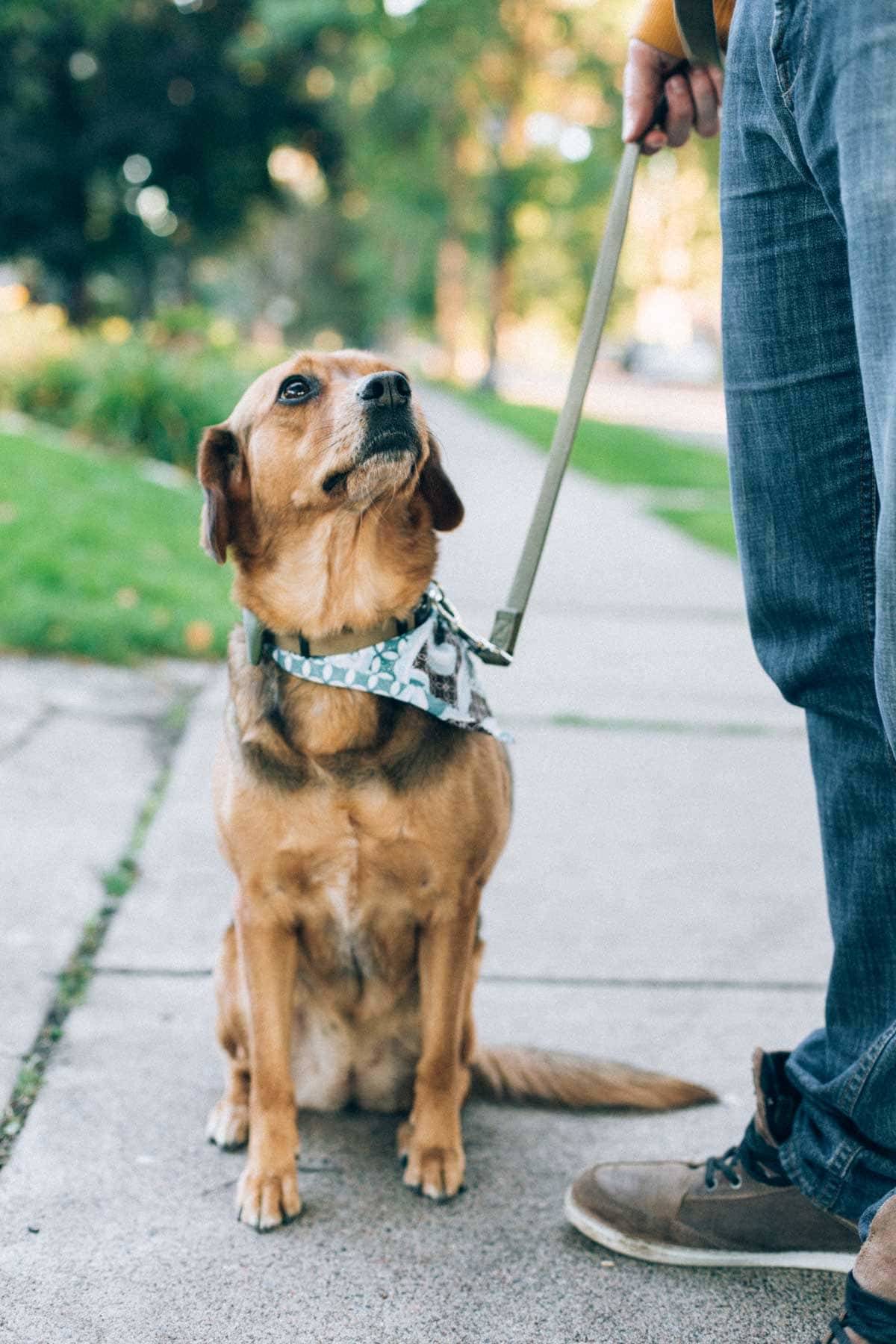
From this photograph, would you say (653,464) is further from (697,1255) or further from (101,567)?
(697,1255)

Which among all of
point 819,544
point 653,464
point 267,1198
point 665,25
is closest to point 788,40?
point 819,544

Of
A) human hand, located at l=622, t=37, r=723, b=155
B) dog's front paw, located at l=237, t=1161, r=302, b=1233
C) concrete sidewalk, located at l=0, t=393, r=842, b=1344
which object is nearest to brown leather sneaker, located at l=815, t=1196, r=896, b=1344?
concrete sidewalk, located at l=0, t=393, r=842, b=1344

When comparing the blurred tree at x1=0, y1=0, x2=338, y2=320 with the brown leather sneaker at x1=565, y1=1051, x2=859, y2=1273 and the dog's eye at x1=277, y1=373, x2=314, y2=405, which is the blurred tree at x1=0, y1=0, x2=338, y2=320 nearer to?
the dog's eye at x1=277, y1=373, x2=314, y2=405

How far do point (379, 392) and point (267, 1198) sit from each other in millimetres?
1458

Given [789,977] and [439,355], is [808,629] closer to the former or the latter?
[789,977]

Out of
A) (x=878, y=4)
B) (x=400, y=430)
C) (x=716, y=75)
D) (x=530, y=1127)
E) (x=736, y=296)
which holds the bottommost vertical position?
(x=530, y=1127)

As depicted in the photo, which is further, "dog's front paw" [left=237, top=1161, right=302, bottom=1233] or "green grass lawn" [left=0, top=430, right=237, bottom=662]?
"green grass lawn" [left=0, top=430, right=237, bottom=662]

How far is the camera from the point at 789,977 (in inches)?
128

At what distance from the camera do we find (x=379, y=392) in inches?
101

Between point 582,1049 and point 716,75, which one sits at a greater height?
point 716,75

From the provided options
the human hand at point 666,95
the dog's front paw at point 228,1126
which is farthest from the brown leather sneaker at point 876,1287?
the human hand at point 666,95

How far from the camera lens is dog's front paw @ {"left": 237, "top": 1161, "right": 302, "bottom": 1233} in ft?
7.57

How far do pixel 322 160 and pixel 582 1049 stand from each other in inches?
1194

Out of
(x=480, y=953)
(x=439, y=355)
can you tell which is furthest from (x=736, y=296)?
(x=439, y=355)
